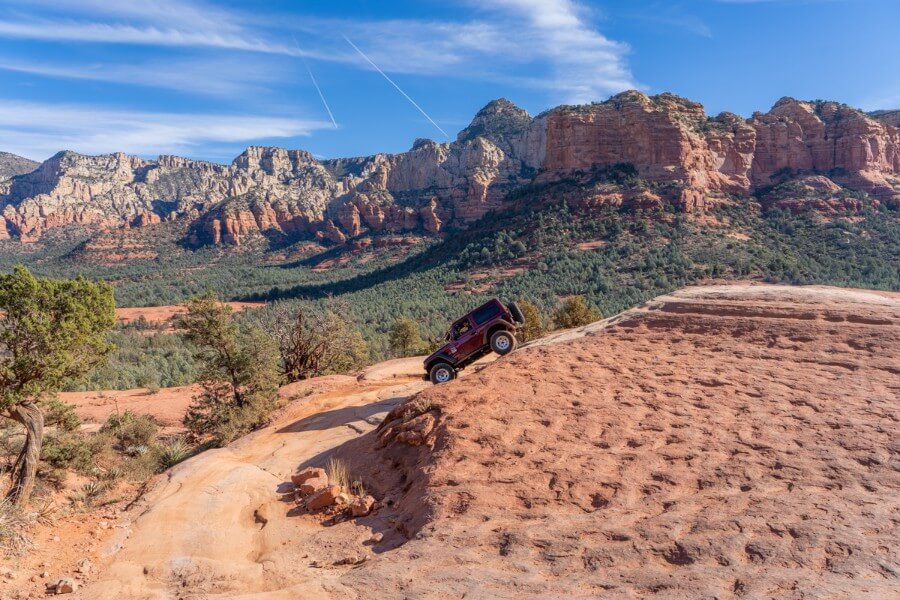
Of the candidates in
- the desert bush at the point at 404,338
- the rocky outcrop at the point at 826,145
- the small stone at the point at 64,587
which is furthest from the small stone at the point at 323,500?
the rocky outcrop at the point at 826,145

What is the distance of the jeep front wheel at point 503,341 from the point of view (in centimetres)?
1309

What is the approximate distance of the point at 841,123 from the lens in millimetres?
75312

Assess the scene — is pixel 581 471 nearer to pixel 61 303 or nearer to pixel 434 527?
pixel 434 527

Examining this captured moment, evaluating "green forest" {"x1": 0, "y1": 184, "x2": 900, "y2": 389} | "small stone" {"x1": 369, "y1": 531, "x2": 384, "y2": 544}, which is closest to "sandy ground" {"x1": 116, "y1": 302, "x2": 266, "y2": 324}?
"green forest" {"x1": 0, "y1": 184, "x2": 900, "y2": 389}

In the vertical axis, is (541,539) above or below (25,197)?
below

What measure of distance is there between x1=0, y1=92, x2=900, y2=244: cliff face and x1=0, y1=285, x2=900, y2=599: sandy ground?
5910cm

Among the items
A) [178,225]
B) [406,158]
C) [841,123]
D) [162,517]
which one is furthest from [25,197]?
[841,123]

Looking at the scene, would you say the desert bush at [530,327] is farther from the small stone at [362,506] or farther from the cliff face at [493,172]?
the cliff face at [493,172]

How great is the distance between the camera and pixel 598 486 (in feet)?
20.6

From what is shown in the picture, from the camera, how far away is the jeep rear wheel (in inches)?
509

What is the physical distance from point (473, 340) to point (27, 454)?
10.1 meters

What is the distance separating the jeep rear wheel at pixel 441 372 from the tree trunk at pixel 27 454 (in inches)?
342

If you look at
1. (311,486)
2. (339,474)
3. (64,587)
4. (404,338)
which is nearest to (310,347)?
(404,338)

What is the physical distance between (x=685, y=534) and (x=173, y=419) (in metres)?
20.8
